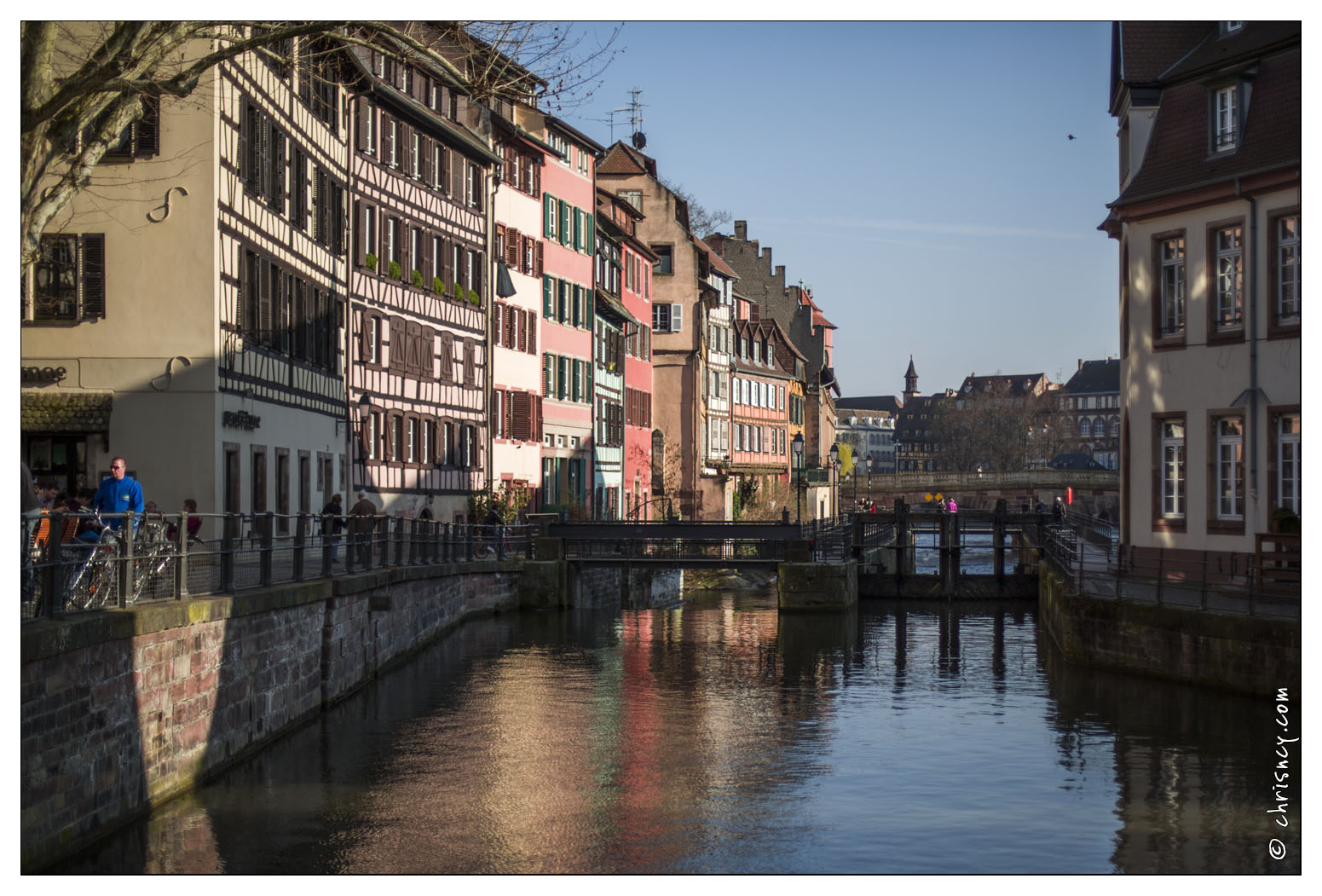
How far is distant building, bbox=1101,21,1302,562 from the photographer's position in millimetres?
26891

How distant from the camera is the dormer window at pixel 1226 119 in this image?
28.0 meters

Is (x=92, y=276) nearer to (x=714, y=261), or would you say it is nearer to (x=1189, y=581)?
(x=1189, y=581)

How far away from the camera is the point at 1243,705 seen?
22297 millimetres

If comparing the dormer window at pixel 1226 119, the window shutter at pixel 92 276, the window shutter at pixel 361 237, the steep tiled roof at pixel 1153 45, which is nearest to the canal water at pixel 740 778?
the window shutter at pixel 92 276

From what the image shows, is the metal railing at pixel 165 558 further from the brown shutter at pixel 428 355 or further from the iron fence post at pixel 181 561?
the brown shutter at pixel 428 355

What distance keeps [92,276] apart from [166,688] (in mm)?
12760

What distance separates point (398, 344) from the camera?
141 ft

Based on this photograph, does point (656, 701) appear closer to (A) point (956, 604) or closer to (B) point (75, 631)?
(B) point (75, 631)

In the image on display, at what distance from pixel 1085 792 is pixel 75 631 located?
407 inches

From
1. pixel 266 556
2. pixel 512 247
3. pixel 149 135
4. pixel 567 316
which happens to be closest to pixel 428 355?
pixel 512 247

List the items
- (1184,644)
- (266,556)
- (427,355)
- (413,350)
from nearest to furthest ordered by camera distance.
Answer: (266,556), (1184,644), (413,350), (427,355)

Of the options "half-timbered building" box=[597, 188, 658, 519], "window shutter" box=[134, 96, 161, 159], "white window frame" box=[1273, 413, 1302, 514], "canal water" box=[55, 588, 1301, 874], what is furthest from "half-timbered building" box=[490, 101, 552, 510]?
"white window frame" box=[1273, 413, 1302, 514]

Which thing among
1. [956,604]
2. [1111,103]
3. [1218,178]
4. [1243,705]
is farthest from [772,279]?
[1243,705]

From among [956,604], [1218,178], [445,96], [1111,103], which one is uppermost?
[445,96]
